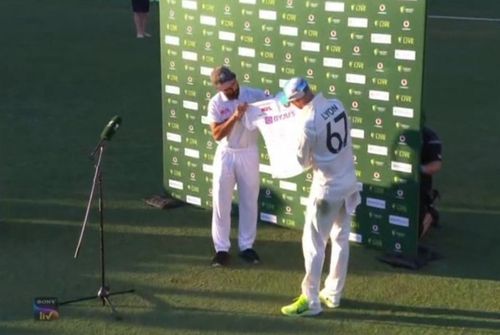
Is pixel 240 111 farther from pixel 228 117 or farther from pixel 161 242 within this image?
pixel 161 242

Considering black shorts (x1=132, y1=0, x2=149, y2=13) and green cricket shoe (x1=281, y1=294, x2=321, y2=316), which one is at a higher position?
black shorts (x1=132, y1=0, x2=149, y2=13)

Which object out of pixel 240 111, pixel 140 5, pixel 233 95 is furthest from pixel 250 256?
pixel 140 5

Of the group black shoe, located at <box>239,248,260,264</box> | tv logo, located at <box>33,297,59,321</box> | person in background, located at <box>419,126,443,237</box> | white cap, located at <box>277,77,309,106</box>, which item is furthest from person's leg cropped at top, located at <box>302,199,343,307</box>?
tv logo, located at <box>33,297,59,321</box>

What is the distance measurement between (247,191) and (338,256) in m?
1.59

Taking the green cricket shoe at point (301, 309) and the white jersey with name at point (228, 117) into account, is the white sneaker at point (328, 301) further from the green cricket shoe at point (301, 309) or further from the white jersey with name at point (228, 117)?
the white jersey with name at point (228, 117)

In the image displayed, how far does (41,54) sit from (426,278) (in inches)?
572

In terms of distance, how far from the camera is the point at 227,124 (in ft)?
30.1

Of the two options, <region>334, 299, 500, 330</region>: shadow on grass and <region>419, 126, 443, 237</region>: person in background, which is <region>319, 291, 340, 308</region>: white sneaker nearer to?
<region>334, 299, 500, 330</region>: shadow on grass

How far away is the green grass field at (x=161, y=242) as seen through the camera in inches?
331

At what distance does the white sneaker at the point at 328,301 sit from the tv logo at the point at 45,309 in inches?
101

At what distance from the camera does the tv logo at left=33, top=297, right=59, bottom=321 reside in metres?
8.26

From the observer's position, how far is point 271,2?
10.2 m

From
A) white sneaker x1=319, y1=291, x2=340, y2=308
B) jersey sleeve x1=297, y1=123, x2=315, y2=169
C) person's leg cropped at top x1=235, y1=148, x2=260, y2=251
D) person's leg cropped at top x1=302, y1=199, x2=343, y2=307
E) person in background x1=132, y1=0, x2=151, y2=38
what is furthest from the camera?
person in background x1=132, y1=0, x2=151, y2=38

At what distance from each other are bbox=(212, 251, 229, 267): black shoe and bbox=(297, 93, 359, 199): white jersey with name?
194 centimetres
